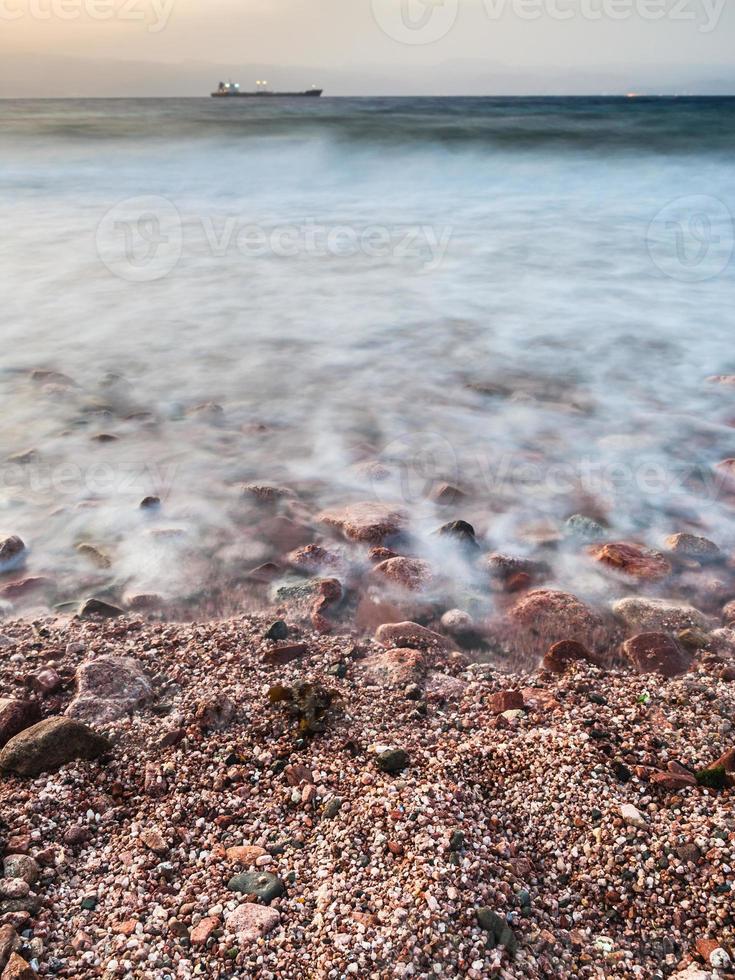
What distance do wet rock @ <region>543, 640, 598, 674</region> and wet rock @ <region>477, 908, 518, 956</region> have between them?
106 cm

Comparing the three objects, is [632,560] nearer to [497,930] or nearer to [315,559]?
[315,559]

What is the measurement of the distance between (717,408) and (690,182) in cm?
1437

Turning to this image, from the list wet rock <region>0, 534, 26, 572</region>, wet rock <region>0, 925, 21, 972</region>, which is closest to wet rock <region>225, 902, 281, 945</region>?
wet rock <region>0, 925, 21, 972</region>

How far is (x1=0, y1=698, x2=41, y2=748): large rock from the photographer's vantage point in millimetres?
2145

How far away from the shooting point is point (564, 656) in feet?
8.57

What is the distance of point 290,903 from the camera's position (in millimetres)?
1668

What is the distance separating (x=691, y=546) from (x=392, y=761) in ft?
6.29

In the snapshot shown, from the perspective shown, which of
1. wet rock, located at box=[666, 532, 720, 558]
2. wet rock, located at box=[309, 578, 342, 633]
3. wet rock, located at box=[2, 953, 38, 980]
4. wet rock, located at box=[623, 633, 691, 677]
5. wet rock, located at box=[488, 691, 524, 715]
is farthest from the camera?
wet rock, located at box=[666, 532, 720, 558]

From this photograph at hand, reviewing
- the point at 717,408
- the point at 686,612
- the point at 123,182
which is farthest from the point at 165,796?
the point at 123,182

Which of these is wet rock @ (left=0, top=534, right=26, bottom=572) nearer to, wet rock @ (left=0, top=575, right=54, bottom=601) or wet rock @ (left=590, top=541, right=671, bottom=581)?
wet rock @ (left=0, top=575, right=54, bottom=601)

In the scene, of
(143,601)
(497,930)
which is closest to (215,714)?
(143,601)

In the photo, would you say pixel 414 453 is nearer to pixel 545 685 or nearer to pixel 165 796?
pixel 545 685

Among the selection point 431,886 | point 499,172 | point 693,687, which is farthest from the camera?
point 499,172

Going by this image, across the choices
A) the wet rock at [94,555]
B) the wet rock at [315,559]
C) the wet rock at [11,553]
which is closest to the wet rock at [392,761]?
the wet rock at [315,559]
